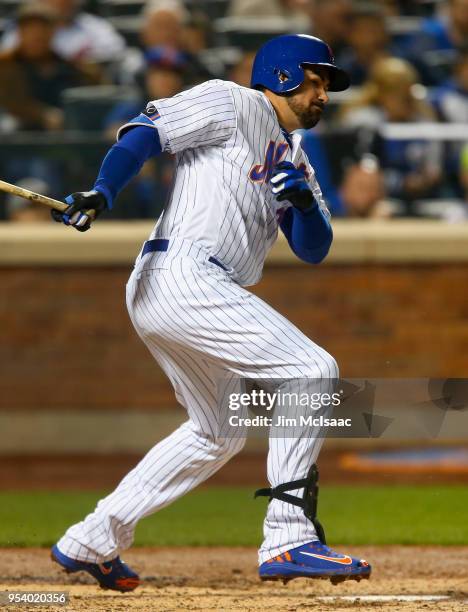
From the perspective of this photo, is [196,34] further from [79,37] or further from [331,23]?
[331,23]

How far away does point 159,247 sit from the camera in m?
4.03

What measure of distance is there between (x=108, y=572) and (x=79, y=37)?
6.44 meters

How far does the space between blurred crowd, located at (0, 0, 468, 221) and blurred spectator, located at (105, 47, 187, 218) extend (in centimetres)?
1

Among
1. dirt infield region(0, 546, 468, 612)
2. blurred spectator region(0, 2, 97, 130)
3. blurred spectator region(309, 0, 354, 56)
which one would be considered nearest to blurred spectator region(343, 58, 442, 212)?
blurred spectator region(309, 0, 354, 56)

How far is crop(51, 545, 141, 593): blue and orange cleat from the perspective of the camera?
14.2ft

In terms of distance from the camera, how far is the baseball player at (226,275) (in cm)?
387

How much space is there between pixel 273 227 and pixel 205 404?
0.66 metres

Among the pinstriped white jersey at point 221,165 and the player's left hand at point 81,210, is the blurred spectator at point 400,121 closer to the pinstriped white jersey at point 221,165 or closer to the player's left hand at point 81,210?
the pinstriped white jersey at point 221,165

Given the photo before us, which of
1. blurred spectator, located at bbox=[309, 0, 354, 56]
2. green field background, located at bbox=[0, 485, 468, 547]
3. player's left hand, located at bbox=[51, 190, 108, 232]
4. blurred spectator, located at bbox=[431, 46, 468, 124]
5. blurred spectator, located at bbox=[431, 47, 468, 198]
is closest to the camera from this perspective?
player's left hand, located at bbox=[51, 190, 108, 232]

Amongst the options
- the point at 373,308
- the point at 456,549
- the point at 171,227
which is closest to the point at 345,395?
the point at 171,227

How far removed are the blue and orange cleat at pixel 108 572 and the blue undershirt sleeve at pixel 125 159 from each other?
1.33 metres

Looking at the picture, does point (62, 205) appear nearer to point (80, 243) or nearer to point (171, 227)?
point (171, 227)

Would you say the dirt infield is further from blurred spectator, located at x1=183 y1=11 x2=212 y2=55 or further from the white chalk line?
Result: blurred spectator, located at x1=183 y1=11 x2=212 y2=55

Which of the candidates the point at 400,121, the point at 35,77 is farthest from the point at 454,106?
the point at 35,77
